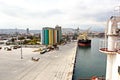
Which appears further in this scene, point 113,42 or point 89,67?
point 89,67

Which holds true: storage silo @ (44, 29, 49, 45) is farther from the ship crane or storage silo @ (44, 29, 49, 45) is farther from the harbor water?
the ship crane

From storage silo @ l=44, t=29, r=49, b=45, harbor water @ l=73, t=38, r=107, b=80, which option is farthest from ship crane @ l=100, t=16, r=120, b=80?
storage silo @ l=44, t=29, r=49, b=45

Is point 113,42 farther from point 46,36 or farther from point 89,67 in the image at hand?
point 46,36

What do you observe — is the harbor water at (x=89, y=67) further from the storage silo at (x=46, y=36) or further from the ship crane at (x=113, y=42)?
the storage silo at (x=46, y=36)

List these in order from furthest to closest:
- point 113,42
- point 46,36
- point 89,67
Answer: point 46,36, point 89,67, point 113,42

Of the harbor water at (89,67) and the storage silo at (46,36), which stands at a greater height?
the storage silo at (46,36)

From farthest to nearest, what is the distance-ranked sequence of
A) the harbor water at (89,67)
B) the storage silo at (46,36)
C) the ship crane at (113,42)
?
the storage silo at (46,36)
the harbor water at (89,67)
the ship crane at (113,42)

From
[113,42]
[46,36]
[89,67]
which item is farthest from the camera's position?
[46,36]

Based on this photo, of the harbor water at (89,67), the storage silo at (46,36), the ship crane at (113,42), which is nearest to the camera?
the ship crane at (113,42)

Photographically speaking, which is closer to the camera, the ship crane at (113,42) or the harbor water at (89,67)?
the ship crane at (113,42)

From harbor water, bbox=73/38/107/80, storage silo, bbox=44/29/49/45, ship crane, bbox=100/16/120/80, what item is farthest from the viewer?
storage silo, bbox=44/29/49/45

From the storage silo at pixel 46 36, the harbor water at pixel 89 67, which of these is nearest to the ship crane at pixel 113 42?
the harbor water at pixel 89 67

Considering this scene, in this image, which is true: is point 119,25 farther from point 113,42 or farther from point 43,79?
point 43,79

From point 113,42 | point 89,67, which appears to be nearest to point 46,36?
point 89,67
